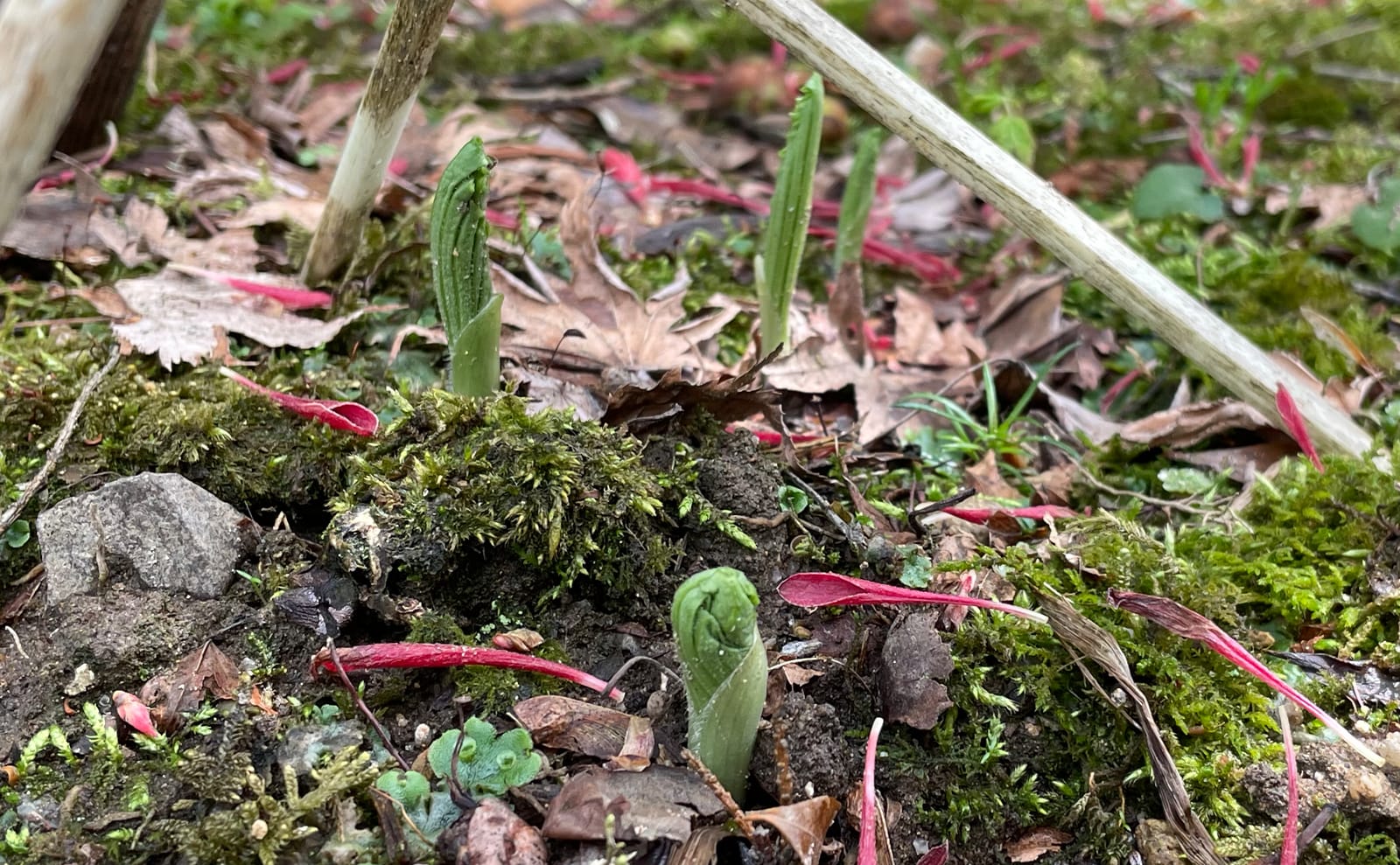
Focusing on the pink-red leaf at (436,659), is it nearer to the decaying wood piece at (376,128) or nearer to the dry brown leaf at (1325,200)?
the decaying wood piece at (376,128)

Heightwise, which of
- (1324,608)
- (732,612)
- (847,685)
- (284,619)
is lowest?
(1324,608)

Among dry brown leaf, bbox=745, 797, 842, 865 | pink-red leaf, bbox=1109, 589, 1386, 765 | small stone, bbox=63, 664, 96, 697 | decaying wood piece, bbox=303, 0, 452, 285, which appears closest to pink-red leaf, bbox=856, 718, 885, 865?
dry brown leaf, bbox=745, 797, 842, 865

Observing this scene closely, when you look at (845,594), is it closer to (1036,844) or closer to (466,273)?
(1036,844)

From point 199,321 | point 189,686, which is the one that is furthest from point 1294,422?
point 199,321

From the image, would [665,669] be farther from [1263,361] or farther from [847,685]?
[1263,361]

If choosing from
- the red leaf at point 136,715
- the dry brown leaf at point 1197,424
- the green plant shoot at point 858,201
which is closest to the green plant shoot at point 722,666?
the red leaf at point 136,715

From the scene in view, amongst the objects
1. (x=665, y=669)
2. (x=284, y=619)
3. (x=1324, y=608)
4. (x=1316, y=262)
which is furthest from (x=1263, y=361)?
(x=284, y=619)
